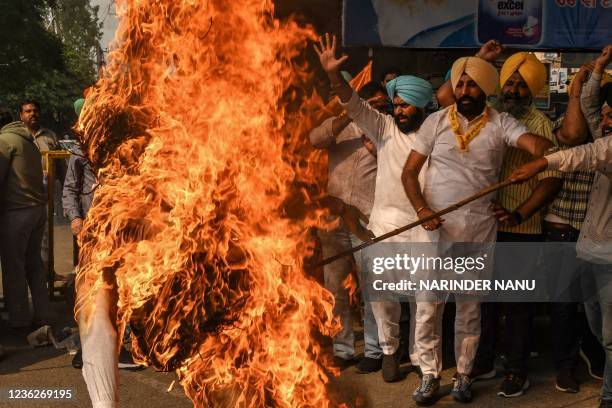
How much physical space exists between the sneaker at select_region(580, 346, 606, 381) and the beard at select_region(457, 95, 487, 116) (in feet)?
6.97

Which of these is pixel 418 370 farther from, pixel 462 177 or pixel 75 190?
pixel 75 190

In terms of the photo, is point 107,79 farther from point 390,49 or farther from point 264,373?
point 390,49

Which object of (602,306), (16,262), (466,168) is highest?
(466,168)

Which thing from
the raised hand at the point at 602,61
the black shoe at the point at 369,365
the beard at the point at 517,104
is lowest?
the black shoe at the point at 369,365

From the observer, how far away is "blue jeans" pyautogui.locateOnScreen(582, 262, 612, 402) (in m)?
5.96

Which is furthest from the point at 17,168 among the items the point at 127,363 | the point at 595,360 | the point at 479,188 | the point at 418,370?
the point at 595,360

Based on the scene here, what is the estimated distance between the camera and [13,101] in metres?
37.3

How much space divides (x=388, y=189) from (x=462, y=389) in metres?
1.61

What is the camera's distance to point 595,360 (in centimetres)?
691

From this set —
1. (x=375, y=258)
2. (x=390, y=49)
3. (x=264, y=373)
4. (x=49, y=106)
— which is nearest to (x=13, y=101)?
(x=49, y=106)

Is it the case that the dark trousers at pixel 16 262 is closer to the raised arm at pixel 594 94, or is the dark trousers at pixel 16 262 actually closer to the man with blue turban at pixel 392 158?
the man with blue turban at pixel 392 158

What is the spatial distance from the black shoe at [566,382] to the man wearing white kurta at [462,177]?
2.19ft

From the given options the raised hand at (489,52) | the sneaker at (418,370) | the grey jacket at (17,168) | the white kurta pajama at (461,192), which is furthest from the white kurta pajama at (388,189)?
the grey jacket at (17,168)

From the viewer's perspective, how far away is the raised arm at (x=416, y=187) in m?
6.39
